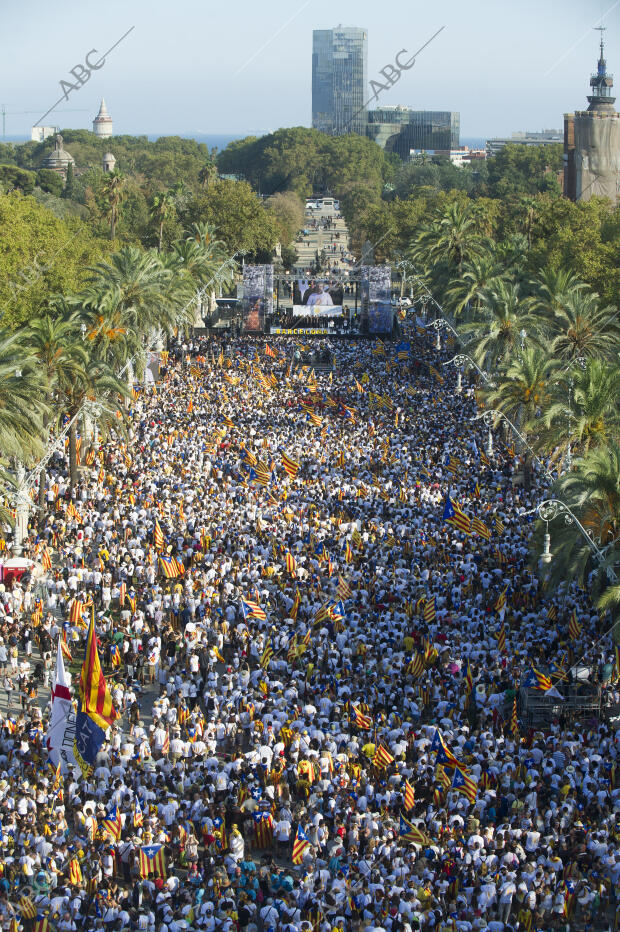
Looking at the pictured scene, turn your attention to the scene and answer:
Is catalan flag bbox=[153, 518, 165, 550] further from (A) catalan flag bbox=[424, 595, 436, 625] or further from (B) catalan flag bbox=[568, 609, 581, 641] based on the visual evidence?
(B) catalan flag bbox=[568, 609, 581, 641]

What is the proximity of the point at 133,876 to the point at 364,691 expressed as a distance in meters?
6.87

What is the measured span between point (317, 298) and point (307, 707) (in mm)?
59957

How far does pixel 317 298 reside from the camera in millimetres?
79312

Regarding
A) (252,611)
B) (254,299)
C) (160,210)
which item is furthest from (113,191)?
(252,611)

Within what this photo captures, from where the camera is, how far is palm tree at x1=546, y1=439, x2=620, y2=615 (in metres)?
24.0

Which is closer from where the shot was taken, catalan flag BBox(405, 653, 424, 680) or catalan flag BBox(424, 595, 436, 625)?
catalan flag BBox(405, 653, 424, 680)

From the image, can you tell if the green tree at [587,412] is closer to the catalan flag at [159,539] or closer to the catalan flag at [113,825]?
the catalan flag at [159,539]

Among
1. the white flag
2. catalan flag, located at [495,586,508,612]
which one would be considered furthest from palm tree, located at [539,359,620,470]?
the white flag

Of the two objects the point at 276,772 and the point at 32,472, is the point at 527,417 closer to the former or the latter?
the point at 32,472

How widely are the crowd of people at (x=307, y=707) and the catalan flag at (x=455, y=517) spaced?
12.2 inches

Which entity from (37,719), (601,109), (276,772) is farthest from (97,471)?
(601,109)

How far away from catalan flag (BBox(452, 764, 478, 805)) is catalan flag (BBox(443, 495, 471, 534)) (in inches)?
489

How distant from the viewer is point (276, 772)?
772 inches

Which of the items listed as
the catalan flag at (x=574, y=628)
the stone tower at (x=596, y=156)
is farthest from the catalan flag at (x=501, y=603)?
the stone tower at (x=596, y=156)
